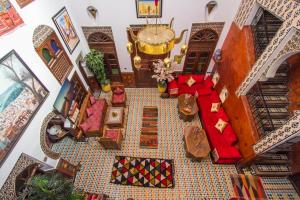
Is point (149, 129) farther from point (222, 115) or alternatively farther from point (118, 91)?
point (222, 115)

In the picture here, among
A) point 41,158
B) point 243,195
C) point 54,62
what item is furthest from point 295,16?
point 41,158

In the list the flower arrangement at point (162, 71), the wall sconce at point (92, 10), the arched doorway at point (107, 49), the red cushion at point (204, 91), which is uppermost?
the wall sconce at point (92, 10)

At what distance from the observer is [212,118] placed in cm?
602

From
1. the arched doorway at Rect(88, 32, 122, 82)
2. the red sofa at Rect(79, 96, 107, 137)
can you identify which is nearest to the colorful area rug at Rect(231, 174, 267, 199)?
the red sofa at Rect(79, 96, 107, 137)

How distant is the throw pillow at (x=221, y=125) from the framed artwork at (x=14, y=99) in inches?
219

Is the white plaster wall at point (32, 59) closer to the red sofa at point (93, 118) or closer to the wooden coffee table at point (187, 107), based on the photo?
the red sofa at point (93, 118)

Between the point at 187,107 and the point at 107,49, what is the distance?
410cm

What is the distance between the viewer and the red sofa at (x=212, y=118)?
512 centimetres

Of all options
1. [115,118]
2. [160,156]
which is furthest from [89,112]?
[160,156]

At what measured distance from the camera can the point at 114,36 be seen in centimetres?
618

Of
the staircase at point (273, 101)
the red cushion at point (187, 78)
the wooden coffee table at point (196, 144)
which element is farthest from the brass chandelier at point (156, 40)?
the red cushion at point (187, 78)

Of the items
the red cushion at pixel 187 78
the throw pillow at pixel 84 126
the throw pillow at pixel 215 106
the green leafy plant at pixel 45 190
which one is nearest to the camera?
the green leafy plant at pixel 45 190

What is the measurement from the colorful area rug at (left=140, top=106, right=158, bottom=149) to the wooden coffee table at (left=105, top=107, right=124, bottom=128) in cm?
95

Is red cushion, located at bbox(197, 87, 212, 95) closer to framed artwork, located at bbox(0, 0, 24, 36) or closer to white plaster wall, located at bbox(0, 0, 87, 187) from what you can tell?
white plaster wall, located at bbox(0, 0, 87, 187)
